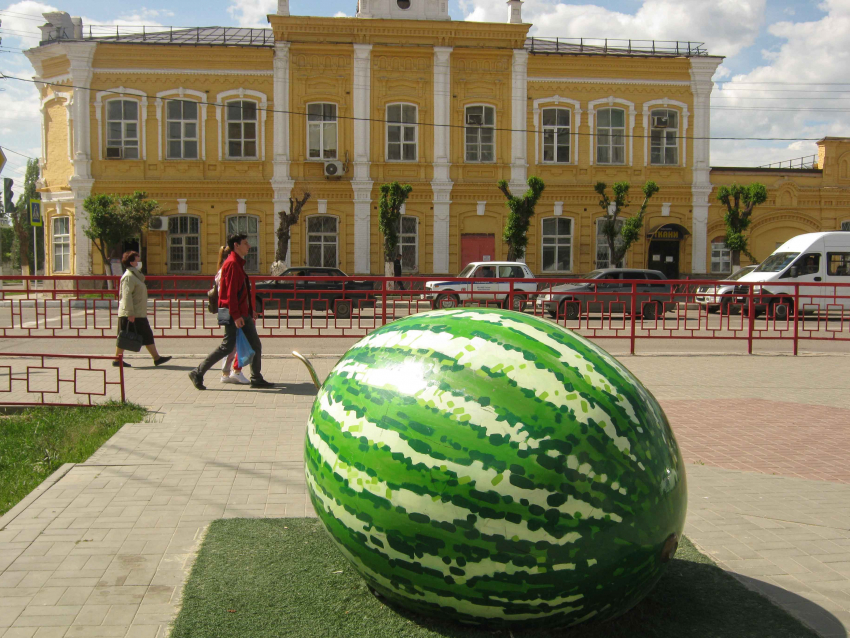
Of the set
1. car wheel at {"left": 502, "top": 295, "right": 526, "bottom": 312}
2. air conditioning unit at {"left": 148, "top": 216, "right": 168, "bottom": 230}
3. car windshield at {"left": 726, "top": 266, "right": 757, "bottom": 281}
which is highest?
air conditioning unit at {"left": 148, "top": 216, "right": 168, "bottom": 230}

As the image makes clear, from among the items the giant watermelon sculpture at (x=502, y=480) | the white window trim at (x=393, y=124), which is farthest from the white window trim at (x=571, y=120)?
the giant watermelon sculpture at (x=502, y=480)

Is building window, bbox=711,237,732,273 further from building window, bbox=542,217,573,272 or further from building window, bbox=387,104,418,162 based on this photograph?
building window, bbox=387,104,418,162

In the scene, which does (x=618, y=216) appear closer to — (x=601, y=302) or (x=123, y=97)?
(x=123, y=97)

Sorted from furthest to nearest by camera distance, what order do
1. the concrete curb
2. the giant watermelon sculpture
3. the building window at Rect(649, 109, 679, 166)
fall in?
the building window at Rect(649, 109, 679, 166), the concrete curb, the giant watermelon sculpture

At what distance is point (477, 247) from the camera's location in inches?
1334

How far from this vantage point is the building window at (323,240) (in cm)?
3344

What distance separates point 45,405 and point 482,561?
21.8 feet

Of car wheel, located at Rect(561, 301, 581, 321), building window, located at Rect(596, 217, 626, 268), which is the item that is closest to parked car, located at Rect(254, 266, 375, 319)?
car wheel, located at Rect(561, 301, 581, 321)

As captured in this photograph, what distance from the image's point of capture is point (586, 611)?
3.09 meters

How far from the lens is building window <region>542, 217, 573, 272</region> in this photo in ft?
113

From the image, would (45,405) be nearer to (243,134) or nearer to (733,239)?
(243,134)

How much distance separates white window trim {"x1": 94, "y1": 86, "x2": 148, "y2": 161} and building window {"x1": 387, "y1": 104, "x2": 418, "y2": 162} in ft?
33.5

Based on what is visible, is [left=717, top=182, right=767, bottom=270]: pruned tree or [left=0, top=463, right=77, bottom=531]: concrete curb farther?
[left=717, top=182, right=767, bottom=270]: pruned tree

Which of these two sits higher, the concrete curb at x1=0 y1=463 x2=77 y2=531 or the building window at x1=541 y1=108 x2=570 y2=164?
the building window at x1=541 y1=108 x2=570 y2=164
